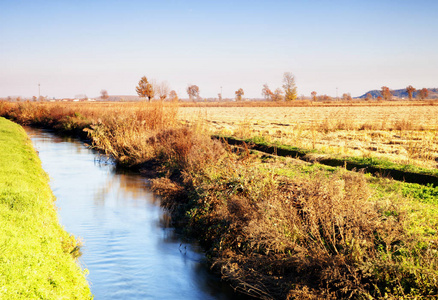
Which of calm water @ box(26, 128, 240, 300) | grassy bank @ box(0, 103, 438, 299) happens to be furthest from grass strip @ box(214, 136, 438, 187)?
calm water @ box(26, 128, 240, 300)

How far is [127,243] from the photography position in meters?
11.1

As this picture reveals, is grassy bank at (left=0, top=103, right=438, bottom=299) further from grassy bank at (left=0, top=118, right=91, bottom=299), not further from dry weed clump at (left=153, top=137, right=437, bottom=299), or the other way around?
grassy bank at (left=0, top=118, right=91, bottom=299)

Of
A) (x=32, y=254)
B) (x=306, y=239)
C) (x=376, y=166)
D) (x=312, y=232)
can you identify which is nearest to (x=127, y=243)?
(x=32, y=254)

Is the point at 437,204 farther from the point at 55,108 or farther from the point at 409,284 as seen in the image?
the point at 55,108

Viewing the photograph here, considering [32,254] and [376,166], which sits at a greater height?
[376,166]

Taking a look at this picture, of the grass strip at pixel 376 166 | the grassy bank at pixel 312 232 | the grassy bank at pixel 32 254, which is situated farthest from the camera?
the grass strip at pixel 376 166

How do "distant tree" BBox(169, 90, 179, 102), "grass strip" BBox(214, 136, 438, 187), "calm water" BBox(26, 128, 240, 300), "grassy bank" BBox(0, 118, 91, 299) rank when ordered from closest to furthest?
1. "grassy bank" BBox(0, 118, 91, 299)
2. "calm water" BBox(26, 128, 240, 300)
3. "grass strip" BBox(214, 136, 438, 187)
4. "distant tree" BBox(169, 90, 179, 102)

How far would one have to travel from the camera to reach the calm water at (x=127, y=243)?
8711 mm

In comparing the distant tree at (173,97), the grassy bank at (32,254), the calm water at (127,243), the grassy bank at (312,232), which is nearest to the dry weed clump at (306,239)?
the grassy bank at (312,232)

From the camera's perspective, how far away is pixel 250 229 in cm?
769

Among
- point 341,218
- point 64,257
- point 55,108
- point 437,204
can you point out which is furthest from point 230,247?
point 55,108

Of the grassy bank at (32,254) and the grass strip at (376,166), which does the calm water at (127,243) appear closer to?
the grassy bank at (32,254)

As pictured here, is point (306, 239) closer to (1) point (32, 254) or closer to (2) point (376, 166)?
(1) point (32, 254)

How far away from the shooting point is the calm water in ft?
28.6
